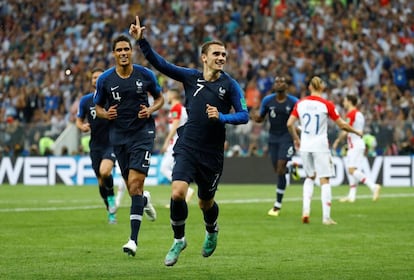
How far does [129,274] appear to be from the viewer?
1152cm

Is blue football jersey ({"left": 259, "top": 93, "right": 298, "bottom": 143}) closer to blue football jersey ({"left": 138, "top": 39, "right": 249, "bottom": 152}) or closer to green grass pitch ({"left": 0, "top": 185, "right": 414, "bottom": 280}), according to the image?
green grass pitch ({"left": 0, "top": 185, "right": 414, "bottom": 280})

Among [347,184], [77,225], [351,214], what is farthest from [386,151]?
[77,225]

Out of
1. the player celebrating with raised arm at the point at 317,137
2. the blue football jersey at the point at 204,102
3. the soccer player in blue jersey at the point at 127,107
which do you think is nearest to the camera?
the blue football jersey at the point at 204,102

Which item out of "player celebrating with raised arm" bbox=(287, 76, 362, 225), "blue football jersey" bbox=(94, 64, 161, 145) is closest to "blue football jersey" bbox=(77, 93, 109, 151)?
"player celebrating with raised arm" bbox=(287, 76, 362, 225)

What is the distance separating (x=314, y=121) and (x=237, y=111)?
278 inches

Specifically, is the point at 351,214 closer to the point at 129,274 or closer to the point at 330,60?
the point at 129,274

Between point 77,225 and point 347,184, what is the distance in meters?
16.8

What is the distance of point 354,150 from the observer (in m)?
25.8

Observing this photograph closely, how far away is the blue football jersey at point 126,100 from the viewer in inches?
581

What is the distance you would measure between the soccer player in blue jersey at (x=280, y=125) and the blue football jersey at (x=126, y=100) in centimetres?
633

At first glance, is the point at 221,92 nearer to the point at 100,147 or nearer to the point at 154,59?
the point at 154,59

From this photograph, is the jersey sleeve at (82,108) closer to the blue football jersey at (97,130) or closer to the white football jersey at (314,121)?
the blue football jersey at (97,130)

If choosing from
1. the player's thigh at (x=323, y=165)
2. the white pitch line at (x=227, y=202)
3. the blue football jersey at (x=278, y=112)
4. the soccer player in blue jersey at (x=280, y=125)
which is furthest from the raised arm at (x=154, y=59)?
the white pitch line at (x=227, y=202)

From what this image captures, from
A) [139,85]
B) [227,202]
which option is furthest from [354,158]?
[139,85]
